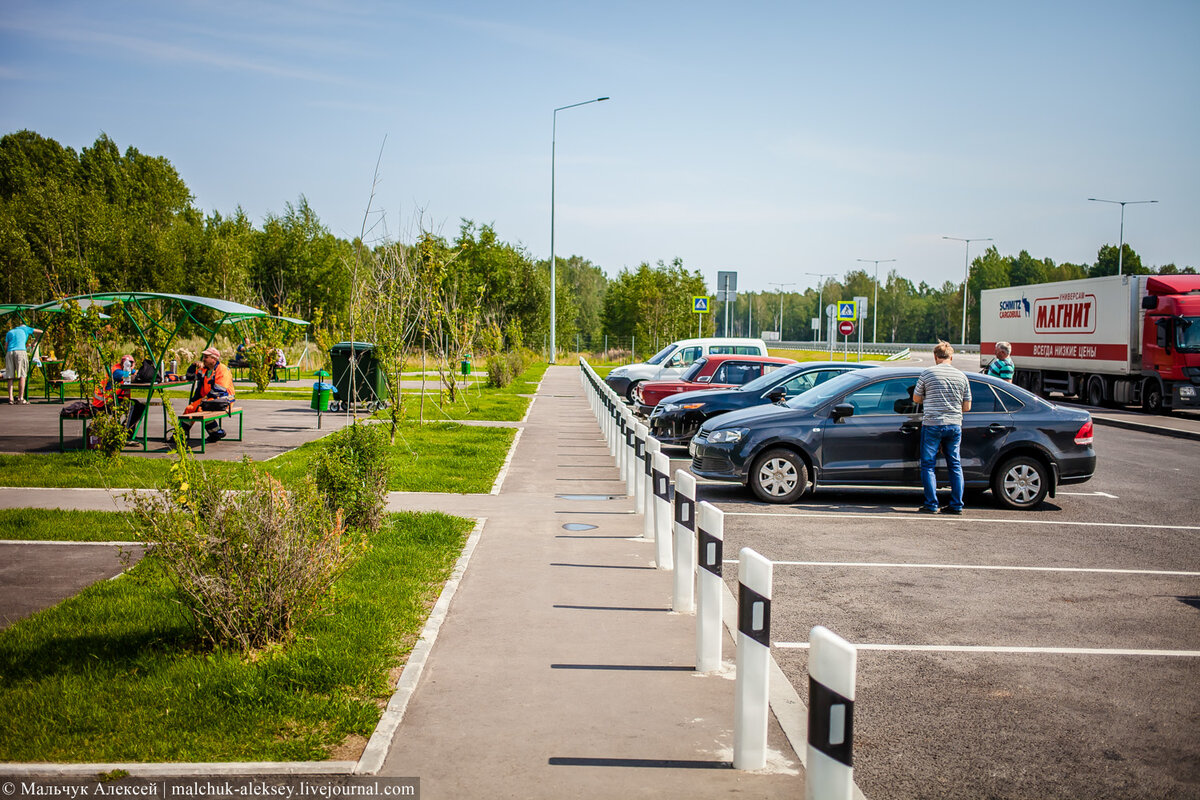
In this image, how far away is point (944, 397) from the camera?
11.0 meters

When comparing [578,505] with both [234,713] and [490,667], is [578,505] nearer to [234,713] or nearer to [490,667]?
[490,667]

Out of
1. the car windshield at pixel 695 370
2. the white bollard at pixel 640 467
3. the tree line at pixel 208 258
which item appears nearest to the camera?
the white bollard at pixel 640 467

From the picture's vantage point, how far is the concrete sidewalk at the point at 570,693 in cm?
412

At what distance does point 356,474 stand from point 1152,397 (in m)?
25.3

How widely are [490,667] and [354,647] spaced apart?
2.67 feet

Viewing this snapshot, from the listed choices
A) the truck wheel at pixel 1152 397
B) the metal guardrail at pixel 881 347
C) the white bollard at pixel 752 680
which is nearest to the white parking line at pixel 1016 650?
the white bollard at pixel 752 680

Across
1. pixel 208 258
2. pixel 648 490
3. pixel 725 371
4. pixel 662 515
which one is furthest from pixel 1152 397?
pixel 208 258

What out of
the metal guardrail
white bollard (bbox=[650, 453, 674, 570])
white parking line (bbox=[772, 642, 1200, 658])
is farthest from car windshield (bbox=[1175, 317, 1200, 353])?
the metal guardrail

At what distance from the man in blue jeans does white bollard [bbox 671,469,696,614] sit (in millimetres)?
5265

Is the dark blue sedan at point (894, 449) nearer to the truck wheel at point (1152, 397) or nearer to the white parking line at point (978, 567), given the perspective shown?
the white parking line at point (978, 567)

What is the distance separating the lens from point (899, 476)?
1166cm

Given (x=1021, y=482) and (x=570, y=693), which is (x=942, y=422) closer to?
(x=1021, y=482)

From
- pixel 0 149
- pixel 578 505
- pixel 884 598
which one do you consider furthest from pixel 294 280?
pixel 884 598

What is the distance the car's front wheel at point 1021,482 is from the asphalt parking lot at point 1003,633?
256 mm
